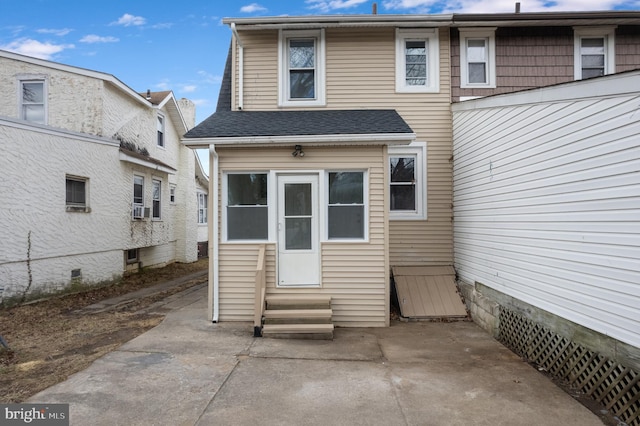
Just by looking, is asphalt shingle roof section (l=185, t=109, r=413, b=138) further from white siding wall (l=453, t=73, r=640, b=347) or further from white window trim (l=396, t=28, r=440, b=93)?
white siding wall (l=453, t=73, r=640, b=347)

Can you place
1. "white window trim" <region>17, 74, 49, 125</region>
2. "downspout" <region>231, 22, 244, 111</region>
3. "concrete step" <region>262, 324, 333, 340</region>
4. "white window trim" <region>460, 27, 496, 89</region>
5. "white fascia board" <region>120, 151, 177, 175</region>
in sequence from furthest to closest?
"white fascia board" <region>120, 151, 177, 175</region> < "white window trim" <region>17, 74, 49, 125</region> < "downspout" <region>231, 22, 244, 111</region> < "white window trim" <region>460, 27, 496, 89</region> < "concrete step" <region>262, 324, 333, 340</region>

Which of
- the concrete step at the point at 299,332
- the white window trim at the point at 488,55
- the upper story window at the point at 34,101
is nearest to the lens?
the concrete step at the point at 299,332

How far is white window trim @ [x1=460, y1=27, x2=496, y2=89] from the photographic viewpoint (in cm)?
815

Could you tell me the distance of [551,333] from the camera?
179 inches

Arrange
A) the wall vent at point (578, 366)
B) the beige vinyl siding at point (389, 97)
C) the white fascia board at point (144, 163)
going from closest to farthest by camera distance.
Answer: the wall vent at point (578, 366), the beige vinyl siding at point (389, 97), the white fascia board at point (144, 163)

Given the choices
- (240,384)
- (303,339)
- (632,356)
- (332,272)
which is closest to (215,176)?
(332,272)

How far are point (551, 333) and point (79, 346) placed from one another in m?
6.33

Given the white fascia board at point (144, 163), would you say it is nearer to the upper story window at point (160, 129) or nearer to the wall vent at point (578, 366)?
the upper story window at point (160, 129)

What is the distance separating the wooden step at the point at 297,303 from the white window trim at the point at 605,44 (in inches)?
284

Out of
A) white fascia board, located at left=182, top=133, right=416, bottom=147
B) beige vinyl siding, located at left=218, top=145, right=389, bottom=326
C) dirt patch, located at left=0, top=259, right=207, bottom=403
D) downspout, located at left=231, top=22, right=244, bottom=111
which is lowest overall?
dirt patch, located at left=0, top=259, right=207, bottom=403

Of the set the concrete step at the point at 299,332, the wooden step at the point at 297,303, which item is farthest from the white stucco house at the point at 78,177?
the concrete step at the point at 299,332

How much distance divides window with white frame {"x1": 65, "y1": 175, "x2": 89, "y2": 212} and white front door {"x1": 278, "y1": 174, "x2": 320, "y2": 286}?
6379 millimetres

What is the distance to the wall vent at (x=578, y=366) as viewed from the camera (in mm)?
3350

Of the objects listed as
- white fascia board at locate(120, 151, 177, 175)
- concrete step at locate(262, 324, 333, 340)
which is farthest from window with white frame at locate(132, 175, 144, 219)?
concrete step at locate(262, 324, 333, 340)
